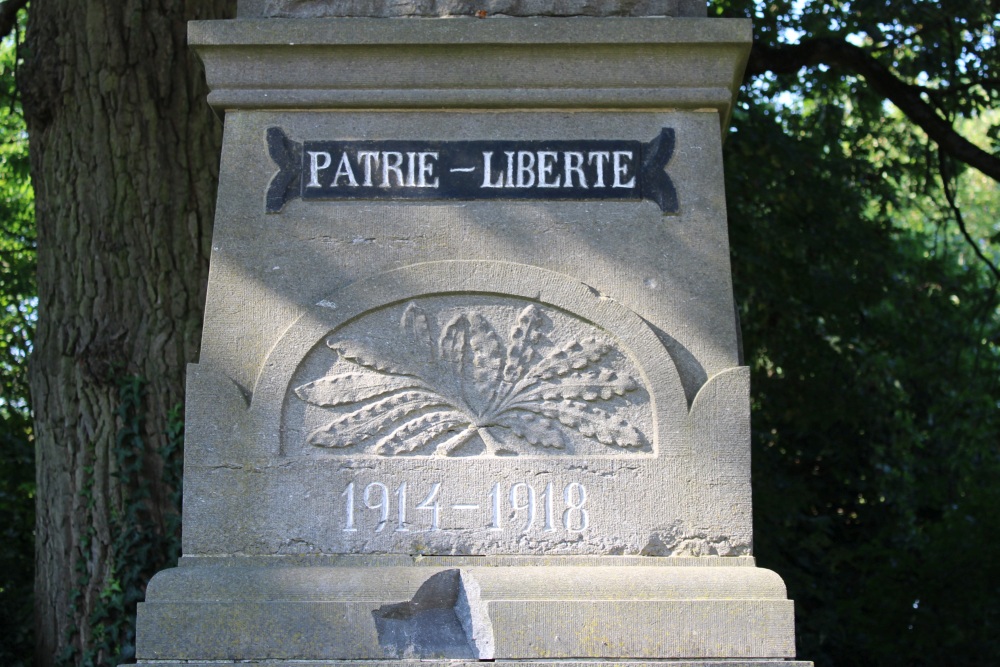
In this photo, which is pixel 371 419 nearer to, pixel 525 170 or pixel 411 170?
pixel 411 170

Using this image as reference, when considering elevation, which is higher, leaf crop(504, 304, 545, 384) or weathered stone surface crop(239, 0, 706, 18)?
weathered stone surface crop(239, 0, 706, 18)

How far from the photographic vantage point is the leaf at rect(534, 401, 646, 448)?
3318mm

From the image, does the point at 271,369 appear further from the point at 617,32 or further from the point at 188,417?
the point at 617,32

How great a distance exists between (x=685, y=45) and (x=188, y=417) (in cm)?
166

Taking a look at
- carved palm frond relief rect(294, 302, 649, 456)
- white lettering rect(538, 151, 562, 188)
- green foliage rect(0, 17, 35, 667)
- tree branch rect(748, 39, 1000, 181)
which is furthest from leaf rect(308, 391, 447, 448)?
tree branch rect(748, 39, 1000, 181)

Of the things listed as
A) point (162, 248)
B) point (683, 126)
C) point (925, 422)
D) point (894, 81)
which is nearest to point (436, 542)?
point (683, 126)

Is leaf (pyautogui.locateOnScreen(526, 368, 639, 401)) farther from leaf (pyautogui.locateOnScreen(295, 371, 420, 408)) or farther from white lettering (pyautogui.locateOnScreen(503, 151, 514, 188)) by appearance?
white lettering (pyautogui.locateOnScreen(503, 151, 514, 188))

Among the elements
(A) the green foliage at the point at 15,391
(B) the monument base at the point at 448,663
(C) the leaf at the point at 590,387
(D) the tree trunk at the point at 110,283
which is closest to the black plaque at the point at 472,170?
(C) the leaf at the point at 590,387

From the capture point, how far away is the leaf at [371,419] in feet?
10.9

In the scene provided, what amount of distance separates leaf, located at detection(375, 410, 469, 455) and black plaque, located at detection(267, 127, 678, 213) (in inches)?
24.0

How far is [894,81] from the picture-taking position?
310 inches

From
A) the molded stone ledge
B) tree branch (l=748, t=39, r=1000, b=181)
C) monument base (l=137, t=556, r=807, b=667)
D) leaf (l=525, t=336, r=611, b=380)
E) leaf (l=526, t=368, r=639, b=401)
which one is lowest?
monument base (l=137, t=556, r=807, b=667)

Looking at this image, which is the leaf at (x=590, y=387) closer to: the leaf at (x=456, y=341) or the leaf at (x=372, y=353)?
the leaf at (x=456, y=341)

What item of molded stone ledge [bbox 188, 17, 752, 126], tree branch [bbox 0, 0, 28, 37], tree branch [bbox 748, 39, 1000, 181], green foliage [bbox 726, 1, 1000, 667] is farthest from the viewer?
tree branch [bbox 748, 39, 1000, 181]
